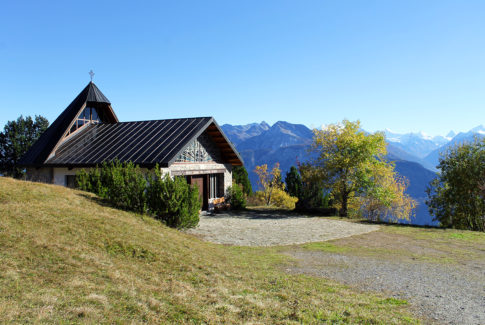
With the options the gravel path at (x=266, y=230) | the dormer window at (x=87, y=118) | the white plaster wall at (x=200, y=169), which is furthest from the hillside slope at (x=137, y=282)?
the dormer window at (x=87, y=118)

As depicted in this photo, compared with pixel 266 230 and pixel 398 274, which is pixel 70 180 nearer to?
pixel 266 230

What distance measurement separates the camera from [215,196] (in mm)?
23938

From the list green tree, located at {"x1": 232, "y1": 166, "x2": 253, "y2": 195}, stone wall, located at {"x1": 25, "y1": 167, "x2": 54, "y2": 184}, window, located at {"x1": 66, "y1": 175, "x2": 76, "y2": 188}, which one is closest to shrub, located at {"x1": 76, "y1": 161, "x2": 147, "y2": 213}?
window, located at {"x1": 66, "y1": 175, "x2": 76, "y2": 188}

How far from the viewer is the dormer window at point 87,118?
23283 mm

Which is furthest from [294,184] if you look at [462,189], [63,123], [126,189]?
[63,123]

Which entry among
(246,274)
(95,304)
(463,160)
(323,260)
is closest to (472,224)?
(463,160)

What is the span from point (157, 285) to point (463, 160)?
69.2 ft

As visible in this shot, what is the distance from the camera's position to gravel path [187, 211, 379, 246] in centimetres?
1380

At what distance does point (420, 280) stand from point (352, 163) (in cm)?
1543

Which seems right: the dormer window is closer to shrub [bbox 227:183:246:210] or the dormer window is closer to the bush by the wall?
the bush by the wall

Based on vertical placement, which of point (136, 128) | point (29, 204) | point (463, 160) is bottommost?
point (29, 204)

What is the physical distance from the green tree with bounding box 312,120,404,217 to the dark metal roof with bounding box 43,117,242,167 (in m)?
6.57

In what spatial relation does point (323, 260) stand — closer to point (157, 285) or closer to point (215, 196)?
point (157, 285)

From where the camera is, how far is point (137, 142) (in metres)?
20.2
